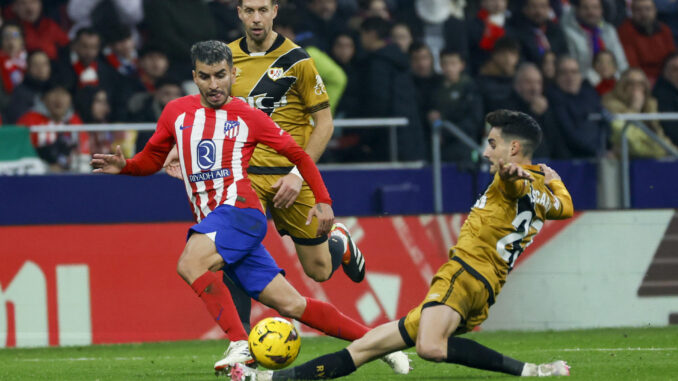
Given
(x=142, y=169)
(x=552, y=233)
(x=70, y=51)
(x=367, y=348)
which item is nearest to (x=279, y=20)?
(x=70, y=51)

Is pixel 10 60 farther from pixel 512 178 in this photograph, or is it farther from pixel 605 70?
pixel 512 178

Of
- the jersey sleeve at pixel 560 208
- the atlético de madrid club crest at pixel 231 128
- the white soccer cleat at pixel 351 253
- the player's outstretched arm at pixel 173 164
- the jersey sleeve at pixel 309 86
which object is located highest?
the jersey sleeve at pixel 309 86

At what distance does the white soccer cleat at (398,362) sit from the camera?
7.17m

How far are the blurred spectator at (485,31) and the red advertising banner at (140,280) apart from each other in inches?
134

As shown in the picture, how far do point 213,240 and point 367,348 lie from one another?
1.04 metres

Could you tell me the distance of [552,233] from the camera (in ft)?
35.4

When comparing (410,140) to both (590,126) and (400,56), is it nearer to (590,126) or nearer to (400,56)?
(400,56)

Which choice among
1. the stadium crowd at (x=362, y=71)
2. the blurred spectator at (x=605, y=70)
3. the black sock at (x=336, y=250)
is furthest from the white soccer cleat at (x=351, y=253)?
the blurred spectator at (x=605, y=70)

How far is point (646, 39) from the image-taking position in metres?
14.5

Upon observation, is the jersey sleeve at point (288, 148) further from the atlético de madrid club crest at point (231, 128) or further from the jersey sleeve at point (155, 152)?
the jersey sleeve at point (155, 152)

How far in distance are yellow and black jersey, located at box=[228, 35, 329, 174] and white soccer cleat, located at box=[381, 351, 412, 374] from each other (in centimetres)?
148

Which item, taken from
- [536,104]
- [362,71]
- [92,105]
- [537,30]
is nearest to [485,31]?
[537,30]

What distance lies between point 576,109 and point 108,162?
7.26 m

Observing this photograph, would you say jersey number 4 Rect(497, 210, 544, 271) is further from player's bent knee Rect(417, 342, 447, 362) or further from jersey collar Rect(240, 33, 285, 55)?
jersey collar Rect(240, 33, 285, 55)
